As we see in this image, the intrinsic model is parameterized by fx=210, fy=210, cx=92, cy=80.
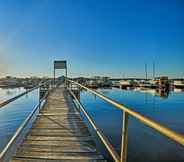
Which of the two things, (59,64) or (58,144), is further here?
(59,64)

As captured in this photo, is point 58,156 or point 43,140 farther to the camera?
point 43,140

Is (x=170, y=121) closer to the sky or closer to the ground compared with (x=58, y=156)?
closer to the ground

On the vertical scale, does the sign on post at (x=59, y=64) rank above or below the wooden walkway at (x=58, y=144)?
above

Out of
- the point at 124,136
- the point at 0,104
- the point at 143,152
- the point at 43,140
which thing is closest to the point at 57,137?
the point at 43,140

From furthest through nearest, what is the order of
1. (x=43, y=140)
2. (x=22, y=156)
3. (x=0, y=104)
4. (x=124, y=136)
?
(x=43, y=140) < (x=22, y=156) < (x=0, y=104) < (x=124, y=136)

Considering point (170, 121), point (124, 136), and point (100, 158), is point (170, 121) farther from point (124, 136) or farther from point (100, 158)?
point (124, 136)

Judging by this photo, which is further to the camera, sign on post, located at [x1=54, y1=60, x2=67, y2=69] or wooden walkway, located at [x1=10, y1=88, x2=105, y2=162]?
sign on post, located at [x1=54, y1=60, x2=67, y2=69]

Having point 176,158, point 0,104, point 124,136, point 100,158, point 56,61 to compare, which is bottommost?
point 176,158

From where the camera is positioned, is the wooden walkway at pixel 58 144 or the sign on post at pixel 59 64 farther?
the sign on post at pixel 59 64

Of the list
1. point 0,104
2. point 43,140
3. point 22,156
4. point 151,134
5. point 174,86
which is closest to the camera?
point 0,104

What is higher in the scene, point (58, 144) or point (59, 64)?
point (59, 64)

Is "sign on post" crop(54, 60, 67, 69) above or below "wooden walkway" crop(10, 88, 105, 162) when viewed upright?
above

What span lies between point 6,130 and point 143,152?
5.93 metres

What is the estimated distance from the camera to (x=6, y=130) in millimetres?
9195
